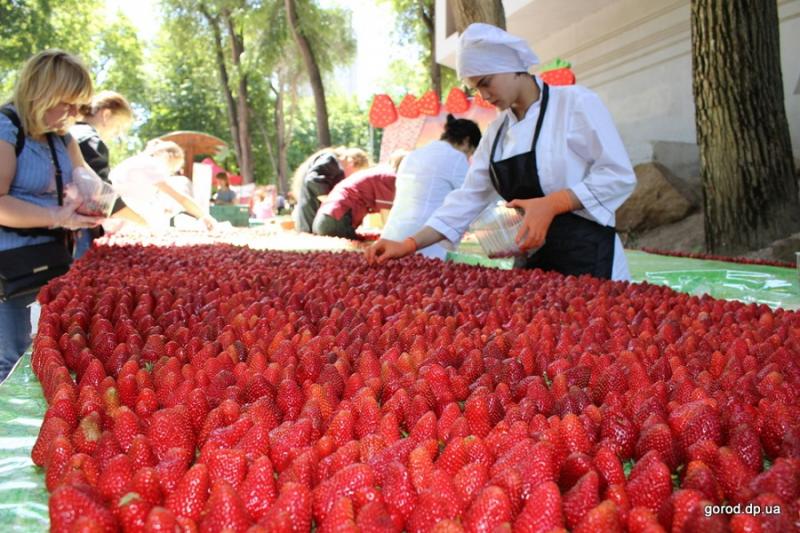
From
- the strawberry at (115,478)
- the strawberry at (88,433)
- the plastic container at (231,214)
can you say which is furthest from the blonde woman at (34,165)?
the plastic container at (231,214)

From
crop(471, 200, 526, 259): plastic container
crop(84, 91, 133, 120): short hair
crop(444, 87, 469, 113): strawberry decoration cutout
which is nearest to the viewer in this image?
crop(471, 200, 526, 259): plastic container

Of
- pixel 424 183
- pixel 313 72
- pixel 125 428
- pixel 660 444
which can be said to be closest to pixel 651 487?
pixel 660 444

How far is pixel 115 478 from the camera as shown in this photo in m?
1.12

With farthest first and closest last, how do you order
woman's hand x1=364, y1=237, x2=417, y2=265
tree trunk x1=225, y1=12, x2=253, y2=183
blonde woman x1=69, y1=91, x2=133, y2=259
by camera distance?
tree trunk x1=225, y1=12, x2=253, y2=183 < blonde woman x1=69, y1=91, x2=133, y2=259 < woman's hand x1=364, y1=237, x2=417, y2=265

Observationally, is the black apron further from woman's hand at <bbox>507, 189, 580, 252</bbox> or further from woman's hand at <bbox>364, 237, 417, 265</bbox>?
woman's hand at <bbox>364, 237, 417, 265</bbox>

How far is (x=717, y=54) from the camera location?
245 inches

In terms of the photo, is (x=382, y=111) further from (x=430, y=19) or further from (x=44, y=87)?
(x=44, y=87)

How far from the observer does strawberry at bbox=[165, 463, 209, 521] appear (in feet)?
3.45

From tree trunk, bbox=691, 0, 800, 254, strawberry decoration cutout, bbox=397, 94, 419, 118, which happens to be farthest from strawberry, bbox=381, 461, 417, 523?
strawberry decoration cutout, bbox=397, 94, 419, 118

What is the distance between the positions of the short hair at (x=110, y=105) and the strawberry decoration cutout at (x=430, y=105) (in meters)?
8.12

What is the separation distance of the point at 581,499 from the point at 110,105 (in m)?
4.87

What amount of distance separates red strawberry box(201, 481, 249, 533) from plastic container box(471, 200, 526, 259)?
2371mm

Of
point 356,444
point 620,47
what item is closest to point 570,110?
point 356,444

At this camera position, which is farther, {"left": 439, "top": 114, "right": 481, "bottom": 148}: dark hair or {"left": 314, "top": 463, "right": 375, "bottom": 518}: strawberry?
{"left": 439, "top": 114, "right": 481, "bottom": 148}: dark hair
